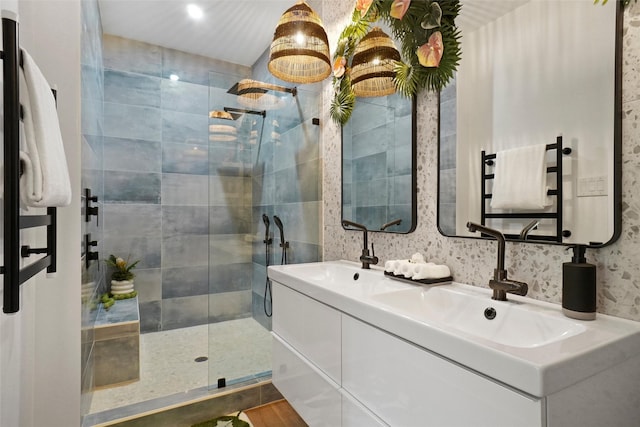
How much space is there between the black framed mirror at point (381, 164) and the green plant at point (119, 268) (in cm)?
209

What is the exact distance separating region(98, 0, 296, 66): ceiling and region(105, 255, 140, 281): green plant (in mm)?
2010

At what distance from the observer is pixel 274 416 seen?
2.00 m

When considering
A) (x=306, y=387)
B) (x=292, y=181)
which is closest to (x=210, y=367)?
(x=306, y=387)

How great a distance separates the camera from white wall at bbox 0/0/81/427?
1554mm

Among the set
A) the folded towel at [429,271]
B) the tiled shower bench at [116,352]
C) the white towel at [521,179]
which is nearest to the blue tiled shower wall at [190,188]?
the tiled shower bench at [116,352]

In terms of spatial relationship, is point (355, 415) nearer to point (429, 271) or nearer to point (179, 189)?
point (429, 271)

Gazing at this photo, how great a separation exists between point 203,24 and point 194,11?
0.62 ft

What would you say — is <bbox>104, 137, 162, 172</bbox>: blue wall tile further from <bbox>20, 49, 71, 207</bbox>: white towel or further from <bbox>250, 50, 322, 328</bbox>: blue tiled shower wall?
<bbox>20, 49, 71, 207</bbox>: white towel

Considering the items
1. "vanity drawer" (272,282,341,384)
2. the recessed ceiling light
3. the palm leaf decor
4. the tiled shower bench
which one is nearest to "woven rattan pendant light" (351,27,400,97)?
the palm leaf decor

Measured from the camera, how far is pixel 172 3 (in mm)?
2666

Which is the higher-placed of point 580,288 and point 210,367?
point 580,288

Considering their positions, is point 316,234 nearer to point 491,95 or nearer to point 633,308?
point 491,95

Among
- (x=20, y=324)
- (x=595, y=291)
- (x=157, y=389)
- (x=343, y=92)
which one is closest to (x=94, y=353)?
(x=157, y=389)

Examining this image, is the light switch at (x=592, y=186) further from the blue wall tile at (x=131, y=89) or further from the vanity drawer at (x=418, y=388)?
the blue wall tile at (x=131, y=89)
